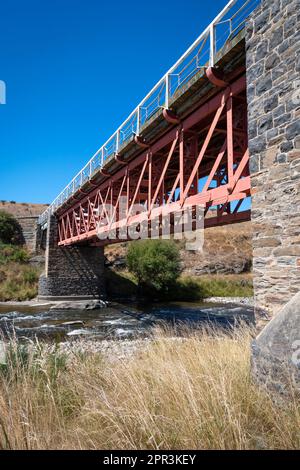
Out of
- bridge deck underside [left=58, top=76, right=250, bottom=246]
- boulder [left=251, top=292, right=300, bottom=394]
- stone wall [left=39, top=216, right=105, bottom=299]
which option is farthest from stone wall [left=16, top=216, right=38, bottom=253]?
boulder [left=251, top=292, right=300, bottom=394]

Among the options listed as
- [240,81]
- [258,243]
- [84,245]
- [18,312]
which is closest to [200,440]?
[258,243]

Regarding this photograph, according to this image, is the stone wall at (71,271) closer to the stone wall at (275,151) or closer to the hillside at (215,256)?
the hillside at (215,256)

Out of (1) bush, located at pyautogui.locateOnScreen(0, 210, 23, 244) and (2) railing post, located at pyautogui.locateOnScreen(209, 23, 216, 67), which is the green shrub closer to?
(1) bush, located at pyautogui.locateOnScreen(0, 210, 23, 244)

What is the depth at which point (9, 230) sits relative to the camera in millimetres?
40375

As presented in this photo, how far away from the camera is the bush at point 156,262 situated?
30.6 metres

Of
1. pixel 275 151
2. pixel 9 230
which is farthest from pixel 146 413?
pixel 9 230

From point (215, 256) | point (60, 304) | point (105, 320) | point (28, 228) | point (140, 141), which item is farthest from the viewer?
point (215, 256)

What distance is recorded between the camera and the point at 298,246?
505cm

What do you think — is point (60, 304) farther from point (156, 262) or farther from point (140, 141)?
point (140, 141)

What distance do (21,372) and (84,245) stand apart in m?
26.0

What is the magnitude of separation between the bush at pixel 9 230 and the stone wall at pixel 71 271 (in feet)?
39.7

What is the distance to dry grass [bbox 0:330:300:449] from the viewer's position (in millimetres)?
3016

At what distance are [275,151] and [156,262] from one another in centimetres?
2530

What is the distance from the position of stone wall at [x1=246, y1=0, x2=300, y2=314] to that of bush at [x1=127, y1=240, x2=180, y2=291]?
2479cm
